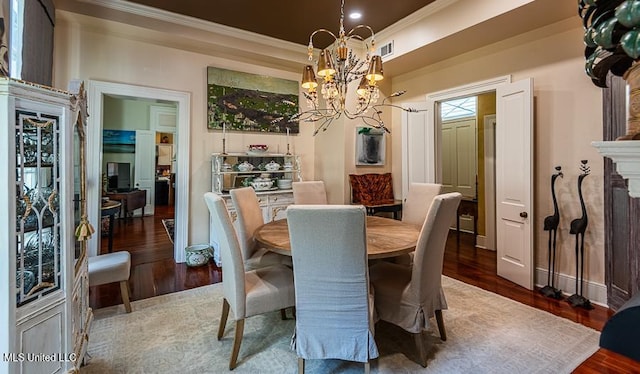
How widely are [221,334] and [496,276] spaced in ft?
10.5

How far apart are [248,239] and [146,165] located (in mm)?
6018

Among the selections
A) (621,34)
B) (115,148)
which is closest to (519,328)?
(621,34)

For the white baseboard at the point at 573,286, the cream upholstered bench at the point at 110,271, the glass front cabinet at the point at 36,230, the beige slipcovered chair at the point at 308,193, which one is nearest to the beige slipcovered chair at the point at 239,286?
the glass front cabinet at the point at 36,230

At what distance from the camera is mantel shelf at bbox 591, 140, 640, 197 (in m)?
1.03

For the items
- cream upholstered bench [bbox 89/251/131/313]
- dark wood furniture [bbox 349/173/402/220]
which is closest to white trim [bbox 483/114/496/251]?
dark wood furniture [bbox 349/173/402/220]

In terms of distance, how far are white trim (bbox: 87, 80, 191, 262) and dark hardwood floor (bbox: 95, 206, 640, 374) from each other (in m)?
0.47

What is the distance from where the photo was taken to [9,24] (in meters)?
2.18

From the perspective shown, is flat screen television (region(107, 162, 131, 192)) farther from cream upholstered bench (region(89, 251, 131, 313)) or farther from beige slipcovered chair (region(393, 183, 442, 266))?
beige slipcovered chair (region(393, 183, 442, 266))

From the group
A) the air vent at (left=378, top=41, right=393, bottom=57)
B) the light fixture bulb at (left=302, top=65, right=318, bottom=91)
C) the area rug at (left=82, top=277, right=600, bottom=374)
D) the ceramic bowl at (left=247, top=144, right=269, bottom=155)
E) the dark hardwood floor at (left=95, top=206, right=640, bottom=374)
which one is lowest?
the area rug at (left=82, top=277, right=600, bottom=374)

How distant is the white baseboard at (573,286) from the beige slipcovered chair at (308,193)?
101 inches

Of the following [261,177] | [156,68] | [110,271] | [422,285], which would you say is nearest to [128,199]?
[156,68]

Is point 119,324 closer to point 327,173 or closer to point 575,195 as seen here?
point 327,173

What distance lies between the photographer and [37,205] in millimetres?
1424

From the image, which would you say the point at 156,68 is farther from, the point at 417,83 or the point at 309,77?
the point at 417,83
